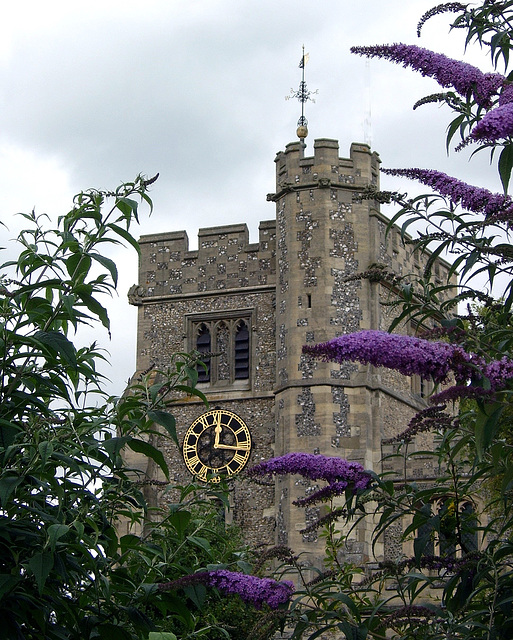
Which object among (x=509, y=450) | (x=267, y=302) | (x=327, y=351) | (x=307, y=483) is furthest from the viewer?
(x=267, y=302)

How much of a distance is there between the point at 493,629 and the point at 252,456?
23889mm

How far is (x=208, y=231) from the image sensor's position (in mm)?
32031

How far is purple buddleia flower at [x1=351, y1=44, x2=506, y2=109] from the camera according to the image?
242 inches

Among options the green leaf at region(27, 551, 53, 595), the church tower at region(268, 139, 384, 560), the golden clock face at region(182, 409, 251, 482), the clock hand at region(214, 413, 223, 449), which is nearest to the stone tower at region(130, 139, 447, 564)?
the church tower at region(268, 139, 384, 560)

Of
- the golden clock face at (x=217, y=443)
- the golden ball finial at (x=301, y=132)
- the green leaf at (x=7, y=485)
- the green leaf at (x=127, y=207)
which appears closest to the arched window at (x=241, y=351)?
the golden clock face at (x=217, y=443)

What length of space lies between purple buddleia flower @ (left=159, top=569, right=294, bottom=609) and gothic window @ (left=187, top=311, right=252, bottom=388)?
23737mm

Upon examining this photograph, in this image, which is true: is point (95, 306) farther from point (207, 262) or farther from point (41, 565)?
point (207, 262)

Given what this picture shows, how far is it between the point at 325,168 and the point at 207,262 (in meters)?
4.06

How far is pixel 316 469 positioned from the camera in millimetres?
5973

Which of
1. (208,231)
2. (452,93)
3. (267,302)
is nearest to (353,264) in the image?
(267,302)

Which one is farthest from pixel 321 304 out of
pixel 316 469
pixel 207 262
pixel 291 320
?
pixel 316 469

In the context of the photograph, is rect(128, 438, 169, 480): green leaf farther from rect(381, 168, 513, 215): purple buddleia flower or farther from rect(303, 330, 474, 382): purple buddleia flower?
rect(381, 168, 513, 215): purple buddleia flower

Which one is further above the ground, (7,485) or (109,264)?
(109,264)

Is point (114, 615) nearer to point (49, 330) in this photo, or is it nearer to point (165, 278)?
point (49, 330)
